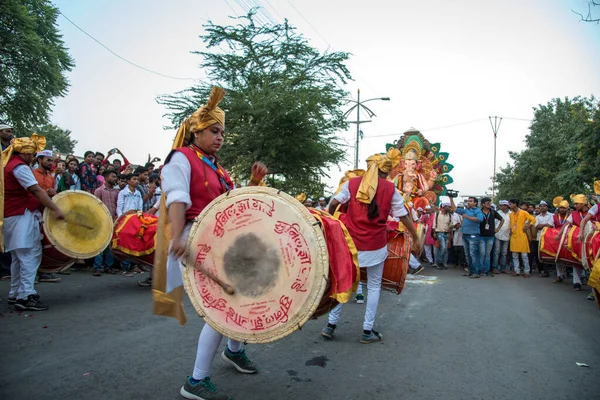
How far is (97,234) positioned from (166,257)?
3.40 meters

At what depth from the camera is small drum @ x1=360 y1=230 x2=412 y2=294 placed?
16.9 feet

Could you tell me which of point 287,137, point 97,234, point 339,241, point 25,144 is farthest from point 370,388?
point 287,137

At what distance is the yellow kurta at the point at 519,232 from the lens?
38.1 feet

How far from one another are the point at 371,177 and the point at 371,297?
1.38 meters

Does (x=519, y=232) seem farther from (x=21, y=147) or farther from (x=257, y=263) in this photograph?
(x=21, y=147)

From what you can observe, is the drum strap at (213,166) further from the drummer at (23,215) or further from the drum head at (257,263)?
the drummer at (23,215)

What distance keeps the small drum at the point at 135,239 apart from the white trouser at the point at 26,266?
1.21m

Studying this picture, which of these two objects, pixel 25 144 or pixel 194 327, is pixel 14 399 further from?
pixel 25 144

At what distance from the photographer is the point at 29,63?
21.7 meters

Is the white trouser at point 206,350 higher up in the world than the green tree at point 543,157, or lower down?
lower down

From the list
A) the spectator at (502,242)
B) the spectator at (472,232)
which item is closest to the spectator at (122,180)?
the spectator at (472,232)

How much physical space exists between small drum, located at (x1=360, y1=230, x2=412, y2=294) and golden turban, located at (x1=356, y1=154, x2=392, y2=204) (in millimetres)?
811

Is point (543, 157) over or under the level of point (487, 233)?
over

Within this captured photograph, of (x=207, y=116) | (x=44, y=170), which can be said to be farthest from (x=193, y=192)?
(x=44, y=170)
